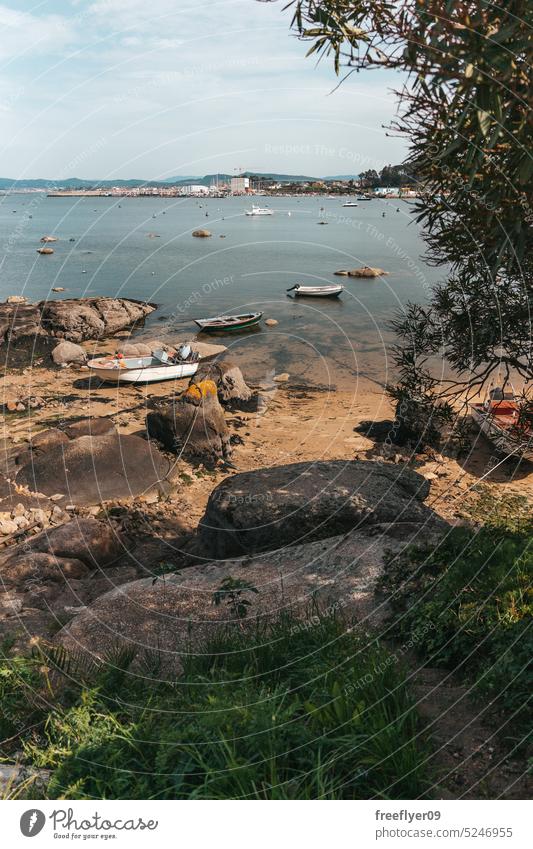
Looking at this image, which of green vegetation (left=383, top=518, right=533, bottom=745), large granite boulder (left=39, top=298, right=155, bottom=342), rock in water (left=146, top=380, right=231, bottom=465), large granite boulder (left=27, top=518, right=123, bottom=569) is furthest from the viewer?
large granite boulder (left=39, top=298, right=155, bottom=342)

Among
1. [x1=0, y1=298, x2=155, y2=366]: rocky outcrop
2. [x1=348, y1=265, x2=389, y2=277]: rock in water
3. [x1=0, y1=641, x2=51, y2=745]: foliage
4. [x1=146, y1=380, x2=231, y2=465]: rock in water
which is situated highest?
[x1=348, y1=265, x2=389, y2=277]: rock in water

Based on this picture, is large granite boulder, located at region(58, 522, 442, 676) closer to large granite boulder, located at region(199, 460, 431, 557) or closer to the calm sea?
large granite boulder, located at region(199, 460, 431, 557)

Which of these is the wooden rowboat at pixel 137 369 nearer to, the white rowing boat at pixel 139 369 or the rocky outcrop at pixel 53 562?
the white rowing boat at pixel 139 369

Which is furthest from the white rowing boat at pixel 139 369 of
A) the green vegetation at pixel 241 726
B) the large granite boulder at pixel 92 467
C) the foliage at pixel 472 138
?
the green vegetation at pixel 241 726

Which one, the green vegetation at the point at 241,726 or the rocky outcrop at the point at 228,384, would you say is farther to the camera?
the rocky outcrop at the point at 228,384

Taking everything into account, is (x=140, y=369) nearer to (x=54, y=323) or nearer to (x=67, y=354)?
(x=67, y=354)

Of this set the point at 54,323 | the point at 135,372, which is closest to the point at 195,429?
the point at 135,372

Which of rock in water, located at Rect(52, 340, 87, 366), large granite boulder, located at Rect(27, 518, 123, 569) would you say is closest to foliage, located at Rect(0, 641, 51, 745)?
large granite boulder, located at Rect(27, 518, 123, 569)

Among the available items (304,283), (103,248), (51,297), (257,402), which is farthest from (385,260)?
(257,402)
